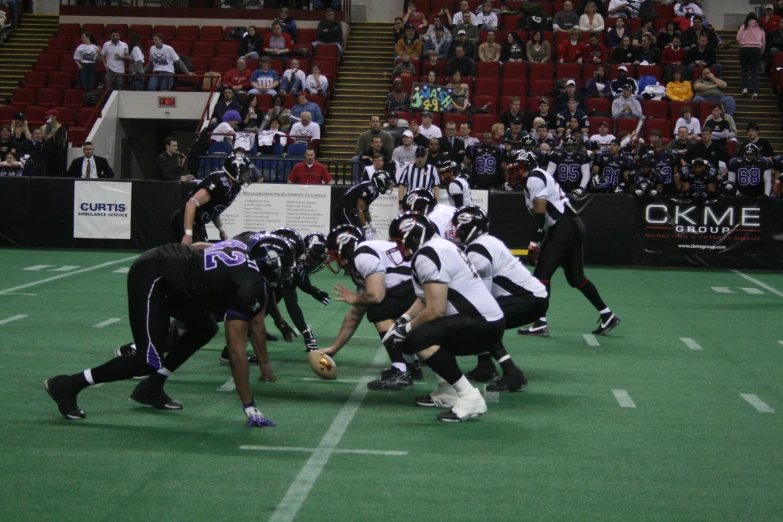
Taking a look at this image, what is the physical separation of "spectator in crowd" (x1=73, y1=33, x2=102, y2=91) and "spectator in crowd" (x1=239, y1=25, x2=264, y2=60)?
3.62 metres

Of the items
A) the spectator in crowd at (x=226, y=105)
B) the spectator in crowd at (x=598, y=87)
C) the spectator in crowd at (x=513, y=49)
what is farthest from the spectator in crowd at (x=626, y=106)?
the spectator in crowd at (x=226, y=105)

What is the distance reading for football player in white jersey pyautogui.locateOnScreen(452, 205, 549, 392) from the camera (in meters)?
8.43

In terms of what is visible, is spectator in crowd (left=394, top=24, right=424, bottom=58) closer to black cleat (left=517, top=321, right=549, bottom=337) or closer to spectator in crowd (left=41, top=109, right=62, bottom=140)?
spectator in crowd (left=41, top=109, right=62, bottom=140)

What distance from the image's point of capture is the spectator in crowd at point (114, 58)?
82.8 feet

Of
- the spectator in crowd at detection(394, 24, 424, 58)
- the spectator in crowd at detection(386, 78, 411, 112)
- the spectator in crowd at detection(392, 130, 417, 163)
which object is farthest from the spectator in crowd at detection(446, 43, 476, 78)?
the spectator in crowd at detection(392, 130, 417, 163)

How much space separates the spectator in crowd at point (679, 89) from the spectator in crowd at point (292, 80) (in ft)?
27.2

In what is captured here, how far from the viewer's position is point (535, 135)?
20.2 metres

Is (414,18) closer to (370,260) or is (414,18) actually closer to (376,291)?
(370,260)

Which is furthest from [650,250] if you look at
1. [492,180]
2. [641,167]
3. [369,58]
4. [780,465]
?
[780,465]

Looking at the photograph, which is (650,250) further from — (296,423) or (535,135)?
(296,423)

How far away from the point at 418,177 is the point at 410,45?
844 cm

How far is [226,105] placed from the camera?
2273 cm

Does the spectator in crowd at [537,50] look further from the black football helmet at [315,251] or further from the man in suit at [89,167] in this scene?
the black football helmet at [315,251]

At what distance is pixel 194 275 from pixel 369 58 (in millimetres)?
20719
